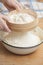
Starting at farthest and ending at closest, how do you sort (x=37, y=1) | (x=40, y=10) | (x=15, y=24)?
(x=37, y=1), (x=40, y=10), (x=15, y=24)

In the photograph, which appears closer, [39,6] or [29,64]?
[29,64]

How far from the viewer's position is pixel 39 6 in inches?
44.2

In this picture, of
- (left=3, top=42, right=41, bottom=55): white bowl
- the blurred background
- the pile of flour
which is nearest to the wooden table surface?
(left=3, top=42, right=41, bottom=55): white bowl

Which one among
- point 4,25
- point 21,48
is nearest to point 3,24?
point 4,25

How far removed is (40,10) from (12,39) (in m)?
0.43

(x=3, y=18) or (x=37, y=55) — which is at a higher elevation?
(x=3, y=18)

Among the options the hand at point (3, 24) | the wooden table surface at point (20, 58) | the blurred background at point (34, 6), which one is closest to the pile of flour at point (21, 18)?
the hand at point (3, 24)

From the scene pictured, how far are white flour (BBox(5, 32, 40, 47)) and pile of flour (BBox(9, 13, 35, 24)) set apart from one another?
0.06 meters

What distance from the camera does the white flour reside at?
27.4 inches

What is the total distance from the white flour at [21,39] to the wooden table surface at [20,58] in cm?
6

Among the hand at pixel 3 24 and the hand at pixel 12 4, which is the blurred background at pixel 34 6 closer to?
the hand at pixel 12 4

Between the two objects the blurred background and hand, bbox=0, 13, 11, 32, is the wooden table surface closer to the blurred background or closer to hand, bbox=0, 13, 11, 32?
hand, bbox=0, 13, 11, 32

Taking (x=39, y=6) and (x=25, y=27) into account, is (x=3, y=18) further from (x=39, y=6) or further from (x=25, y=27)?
(x=39, y=6)

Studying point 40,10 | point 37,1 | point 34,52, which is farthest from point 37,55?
point 37,1
